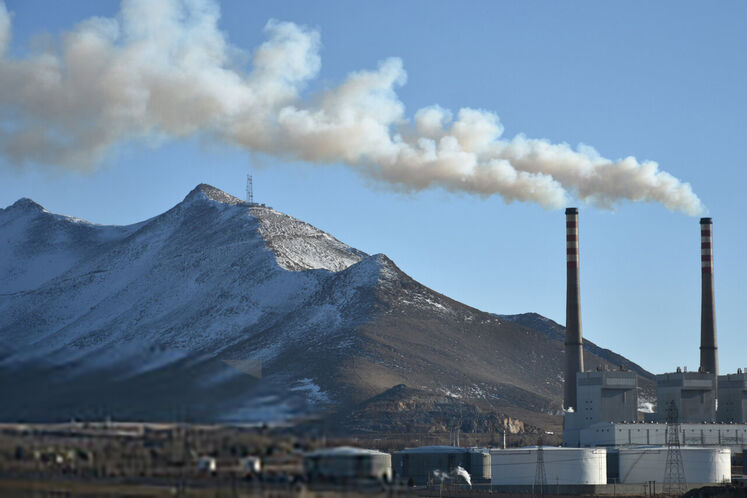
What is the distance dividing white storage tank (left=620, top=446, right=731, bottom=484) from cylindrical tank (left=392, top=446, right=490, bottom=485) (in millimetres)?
18149

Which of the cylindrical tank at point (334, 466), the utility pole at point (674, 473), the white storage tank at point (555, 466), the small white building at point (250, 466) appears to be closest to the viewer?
the small white building at point (250, 466)

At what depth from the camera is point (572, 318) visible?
195 m

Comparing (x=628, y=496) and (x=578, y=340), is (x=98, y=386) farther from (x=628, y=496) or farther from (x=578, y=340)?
(x=578, y=340)

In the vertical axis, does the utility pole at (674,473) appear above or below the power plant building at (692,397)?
below

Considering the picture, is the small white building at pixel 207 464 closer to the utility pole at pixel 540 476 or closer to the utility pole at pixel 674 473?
the utility pole at pixel 540 476

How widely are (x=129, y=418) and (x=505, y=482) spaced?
359 ft

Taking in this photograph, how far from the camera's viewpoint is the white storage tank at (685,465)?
518 feet

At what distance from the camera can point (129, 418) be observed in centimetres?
4838

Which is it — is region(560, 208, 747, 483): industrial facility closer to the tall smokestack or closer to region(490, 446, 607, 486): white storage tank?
the tall smokestack

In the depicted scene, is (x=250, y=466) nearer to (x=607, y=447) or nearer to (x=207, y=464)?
(x=207, y=464)

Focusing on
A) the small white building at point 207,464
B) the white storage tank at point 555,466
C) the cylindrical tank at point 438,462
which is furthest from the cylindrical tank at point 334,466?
the cylindrical tank at point 438,462

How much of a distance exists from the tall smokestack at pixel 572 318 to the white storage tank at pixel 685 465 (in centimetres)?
3489

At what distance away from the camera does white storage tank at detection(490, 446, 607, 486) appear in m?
150

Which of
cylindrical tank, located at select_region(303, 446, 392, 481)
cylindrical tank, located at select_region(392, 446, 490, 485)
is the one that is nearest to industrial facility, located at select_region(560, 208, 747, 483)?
cylindrical tank, located at select_region(392, 446, 490, 485)
